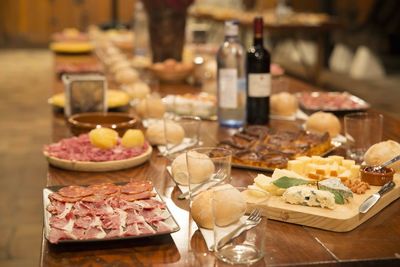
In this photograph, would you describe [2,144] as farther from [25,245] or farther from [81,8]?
[81,8]

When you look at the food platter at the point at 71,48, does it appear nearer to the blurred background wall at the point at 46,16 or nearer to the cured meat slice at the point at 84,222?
the cured meat slice at the point at 84,222

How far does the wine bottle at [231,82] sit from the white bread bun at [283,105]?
191 millimetres

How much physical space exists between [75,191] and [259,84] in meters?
1.09

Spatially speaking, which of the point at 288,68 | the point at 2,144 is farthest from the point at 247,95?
the point at 288,68

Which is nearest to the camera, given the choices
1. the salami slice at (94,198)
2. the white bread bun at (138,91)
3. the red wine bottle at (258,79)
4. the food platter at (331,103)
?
the salami slice at (94,198)

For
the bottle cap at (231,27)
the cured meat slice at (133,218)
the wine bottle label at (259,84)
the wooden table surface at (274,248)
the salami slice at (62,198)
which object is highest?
the bottle cap at (231,27)

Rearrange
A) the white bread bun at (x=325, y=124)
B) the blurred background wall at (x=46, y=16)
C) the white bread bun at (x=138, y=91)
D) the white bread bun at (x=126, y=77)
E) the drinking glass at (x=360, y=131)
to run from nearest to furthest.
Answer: the drinking glass at (x=360, y=131), the white bread bun at (x=325, y=124), the white bread bun at (x=138, y=91), the white bread bun at (x=126, y=77), the blurred background wall at (x=46, y=16)

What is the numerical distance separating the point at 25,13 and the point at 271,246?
12.1 m

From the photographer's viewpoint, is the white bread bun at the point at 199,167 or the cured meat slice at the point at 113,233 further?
the white bread bun at the point at 199,167

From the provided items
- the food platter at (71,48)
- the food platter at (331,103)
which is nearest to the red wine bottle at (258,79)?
the food platter at (331,103)

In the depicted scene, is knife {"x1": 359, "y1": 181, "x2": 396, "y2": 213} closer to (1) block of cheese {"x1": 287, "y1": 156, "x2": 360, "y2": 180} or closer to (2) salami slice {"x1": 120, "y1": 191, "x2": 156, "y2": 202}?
(1) block of cheese {"x1": 287, "y1": 156, "x2": 360, "y2": 180}

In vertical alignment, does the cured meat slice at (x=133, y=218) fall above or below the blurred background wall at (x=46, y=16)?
below

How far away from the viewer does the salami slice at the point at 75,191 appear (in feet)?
5.51

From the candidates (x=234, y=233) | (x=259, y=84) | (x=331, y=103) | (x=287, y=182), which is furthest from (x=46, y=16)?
(x=234, y=233)
